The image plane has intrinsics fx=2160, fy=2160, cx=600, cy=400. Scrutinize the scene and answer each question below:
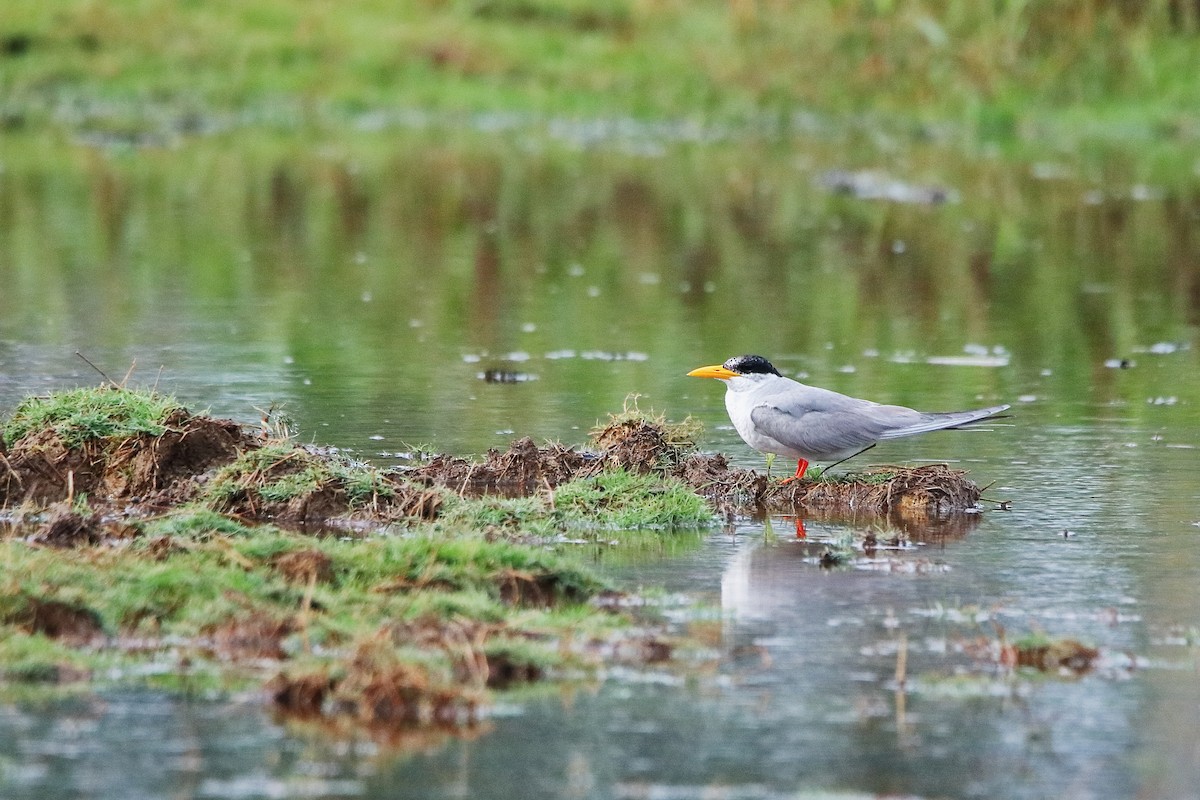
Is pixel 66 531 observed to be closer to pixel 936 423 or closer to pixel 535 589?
pixel 535 589

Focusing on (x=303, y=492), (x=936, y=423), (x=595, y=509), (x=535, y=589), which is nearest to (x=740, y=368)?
(x=936, y=423)

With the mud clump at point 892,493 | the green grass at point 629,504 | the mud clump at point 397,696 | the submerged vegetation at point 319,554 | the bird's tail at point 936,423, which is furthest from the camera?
the bird's tail at point 936,423

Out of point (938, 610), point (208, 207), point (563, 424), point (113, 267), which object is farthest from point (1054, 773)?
point (208, 207)

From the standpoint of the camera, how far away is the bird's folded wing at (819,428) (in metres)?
9.35

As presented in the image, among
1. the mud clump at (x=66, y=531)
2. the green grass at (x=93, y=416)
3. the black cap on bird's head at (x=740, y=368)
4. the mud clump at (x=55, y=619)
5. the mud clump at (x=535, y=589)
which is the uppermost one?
the black cap on bird's head at (x=740, y=368)

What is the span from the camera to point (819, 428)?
9367 millimetres

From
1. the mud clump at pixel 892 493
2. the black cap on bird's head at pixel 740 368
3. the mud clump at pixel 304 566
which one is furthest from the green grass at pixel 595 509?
the mud clump at pixel 304 566

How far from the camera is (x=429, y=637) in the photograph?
6656 mm

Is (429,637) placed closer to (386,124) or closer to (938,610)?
(938,610)

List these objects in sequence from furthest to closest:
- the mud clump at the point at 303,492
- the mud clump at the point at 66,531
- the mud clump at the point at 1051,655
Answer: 1. the mud clump at the point at 303,492
2. the mud clump at the point at 66,531
3. the mud clump at the point at 1051,655

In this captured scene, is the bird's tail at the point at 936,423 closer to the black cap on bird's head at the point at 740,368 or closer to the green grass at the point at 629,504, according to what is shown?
the black cap on bird's head at the point at 740,368

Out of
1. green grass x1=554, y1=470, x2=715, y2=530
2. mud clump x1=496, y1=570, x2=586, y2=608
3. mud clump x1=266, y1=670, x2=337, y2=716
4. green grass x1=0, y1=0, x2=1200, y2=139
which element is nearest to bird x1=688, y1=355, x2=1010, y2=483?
green grass x1=554, y1=470, x2=715, y2=530

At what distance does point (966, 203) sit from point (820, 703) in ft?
64.6

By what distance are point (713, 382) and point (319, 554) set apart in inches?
253
